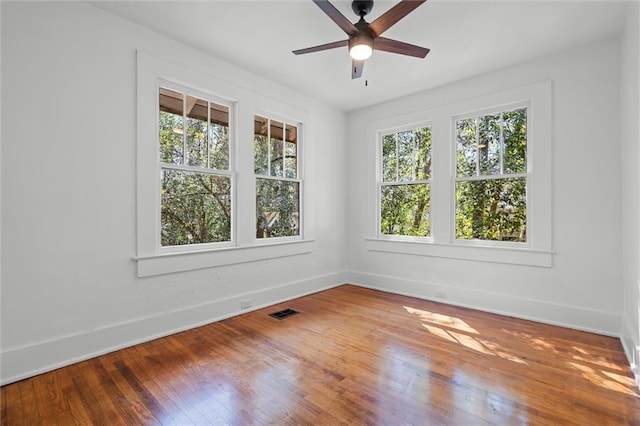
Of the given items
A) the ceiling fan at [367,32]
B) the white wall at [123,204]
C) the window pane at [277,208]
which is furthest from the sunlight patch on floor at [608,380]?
the window pane at [277,208]

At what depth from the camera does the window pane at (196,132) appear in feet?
10.6

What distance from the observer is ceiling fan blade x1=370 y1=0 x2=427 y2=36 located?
1989 mm

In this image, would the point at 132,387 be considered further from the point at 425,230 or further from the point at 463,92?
the point at 463,92

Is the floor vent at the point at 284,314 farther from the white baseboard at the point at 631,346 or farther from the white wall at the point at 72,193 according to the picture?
the white baseboard at the point at 631,346

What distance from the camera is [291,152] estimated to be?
438 cm

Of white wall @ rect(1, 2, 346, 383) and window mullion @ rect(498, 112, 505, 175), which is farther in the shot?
window mullion @ rect(498, 112, 505, 175)

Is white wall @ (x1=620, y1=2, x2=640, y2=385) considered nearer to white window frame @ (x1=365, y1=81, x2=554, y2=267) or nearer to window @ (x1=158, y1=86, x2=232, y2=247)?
white window frame @ (x1=365, y1=81, x2=554, y2=267)

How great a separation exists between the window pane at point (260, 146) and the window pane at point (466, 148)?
249cm

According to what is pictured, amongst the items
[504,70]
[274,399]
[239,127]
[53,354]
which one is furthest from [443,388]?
[504,70]

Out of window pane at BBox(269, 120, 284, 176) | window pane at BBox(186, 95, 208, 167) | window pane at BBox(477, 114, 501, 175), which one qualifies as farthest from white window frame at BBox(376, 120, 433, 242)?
window pane at BBox(186, 95, 208, 167)

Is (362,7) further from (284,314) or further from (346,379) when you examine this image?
(284,314)

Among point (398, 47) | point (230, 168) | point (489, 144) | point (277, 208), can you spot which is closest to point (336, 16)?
point (398, 47)

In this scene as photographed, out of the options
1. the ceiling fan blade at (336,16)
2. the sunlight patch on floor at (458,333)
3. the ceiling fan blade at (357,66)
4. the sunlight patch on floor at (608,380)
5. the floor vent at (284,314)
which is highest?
the ceiling fan blade at (336,16)

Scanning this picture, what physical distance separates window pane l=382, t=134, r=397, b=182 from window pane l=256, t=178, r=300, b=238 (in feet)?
4.58
